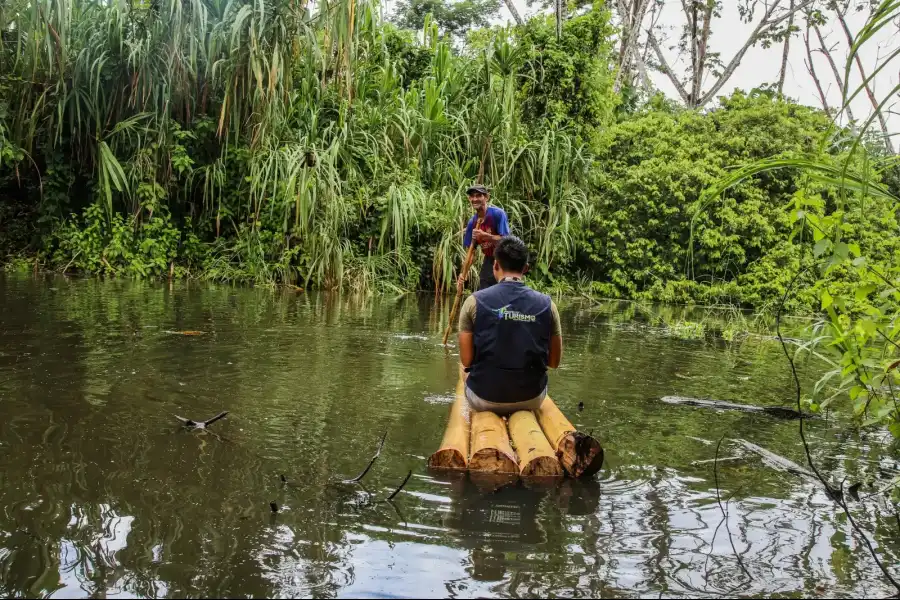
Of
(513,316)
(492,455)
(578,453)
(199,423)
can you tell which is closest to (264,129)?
(199,423)

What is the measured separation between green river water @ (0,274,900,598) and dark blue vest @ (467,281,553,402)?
555 mm

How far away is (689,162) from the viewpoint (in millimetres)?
16641

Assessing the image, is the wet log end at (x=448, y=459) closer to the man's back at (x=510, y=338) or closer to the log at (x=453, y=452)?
the log at (x=453, y=452)

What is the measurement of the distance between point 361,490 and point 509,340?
4.23 ft

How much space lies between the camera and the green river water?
303 cm

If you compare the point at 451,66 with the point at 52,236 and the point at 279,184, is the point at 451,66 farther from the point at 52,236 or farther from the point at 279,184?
the point at 52,236

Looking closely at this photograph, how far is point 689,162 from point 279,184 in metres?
7.98

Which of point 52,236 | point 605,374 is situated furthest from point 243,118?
point 605,374

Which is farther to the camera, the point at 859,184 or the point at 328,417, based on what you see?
the point at 328,417

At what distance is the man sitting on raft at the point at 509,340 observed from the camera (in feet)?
15.8

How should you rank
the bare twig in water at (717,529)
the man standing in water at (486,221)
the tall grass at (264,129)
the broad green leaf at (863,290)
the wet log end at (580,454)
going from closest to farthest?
the bare twig in water at (717,529) → the broad green leaf at (863,290) → the wet log end at (580,454) → the man standing in water at (486,221) → the tall grass at (264,129)

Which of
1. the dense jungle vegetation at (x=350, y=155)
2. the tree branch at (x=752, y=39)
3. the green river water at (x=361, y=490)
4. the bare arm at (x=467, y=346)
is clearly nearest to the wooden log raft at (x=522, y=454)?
the green river water at (x=361, y=490)

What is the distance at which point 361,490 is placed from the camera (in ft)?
13.1

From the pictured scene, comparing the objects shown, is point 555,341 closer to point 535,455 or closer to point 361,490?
point 535,455
